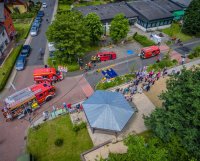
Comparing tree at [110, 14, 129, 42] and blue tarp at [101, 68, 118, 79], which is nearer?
blue tarp at [101, 68, 118, 79]

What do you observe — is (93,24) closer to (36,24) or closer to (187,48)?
(36,24)

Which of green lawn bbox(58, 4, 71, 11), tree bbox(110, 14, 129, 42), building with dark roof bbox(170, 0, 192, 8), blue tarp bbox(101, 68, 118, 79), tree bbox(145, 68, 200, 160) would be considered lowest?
green lawn bbox(58, 4, 71, 11)

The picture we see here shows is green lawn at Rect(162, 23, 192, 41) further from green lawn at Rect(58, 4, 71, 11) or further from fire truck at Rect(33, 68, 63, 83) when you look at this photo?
green lawn at Rect(58, 4, 71, 11)

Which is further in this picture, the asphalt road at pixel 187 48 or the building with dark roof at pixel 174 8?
the building with dark roof at pixel 174 8

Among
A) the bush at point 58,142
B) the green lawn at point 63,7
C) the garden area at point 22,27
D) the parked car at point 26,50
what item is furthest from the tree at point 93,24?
the green lawn at point 63,7

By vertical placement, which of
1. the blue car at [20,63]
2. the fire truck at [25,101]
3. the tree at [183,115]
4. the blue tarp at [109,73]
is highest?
the tree at [183,115]

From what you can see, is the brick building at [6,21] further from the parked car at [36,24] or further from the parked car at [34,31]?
the parked car at [36,24]

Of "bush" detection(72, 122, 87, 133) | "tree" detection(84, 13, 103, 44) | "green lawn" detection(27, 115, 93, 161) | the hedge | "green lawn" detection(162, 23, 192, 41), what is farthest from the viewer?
"green lawn" detection(162, 23, 192, 41)

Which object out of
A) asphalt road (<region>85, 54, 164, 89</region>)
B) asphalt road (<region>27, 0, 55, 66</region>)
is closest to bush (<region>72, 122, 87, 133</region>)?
asphalt road (<region>85, 54, 164, 89</region>)
